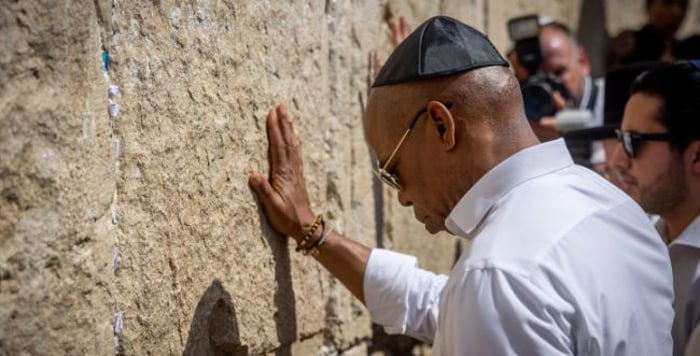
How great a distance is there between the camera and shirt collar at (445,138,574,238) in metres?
1.71

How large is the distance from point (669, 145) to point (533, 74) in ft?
4.56

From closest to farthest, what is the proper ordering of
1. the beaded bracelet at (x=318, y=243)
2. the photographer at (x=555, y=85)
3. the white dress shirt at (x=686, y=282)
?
the white dress shirt at (x=686, y=282)
the beaded bracelet at (x=318, y=243)
the photographer at (x=555, y=85)

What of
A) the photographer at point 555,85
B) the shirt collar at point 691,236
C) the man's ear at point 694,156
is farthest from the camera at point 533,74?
the shirt collar at point 691,236

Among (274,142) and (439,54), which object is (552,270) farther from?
(274,142)

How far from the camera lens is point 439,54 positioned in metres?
1.80

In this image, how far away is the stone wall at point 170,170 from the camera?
1427mm

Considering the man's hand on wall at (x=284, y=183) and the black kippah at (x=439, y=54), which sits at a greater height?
the black kippah at (x=439, y=54)

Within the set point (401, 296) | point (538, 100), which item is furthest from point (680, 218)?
point (538, 100)

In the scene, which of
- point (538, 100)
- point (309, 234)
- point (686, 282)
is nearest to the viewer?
point (686, 282)

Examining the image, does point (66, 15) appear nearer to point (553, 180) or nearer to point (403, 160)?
point (403, 160)

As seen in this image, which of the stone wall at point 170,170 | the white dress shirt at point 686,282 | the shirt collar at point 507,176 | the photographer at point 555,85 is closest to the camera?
the stone wall at point 170,170

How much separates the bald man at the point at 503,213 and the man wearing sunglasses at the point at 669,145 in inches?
25.8

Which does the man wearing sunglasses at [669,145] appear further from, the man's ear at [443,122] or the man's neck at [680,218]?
the man's ear at [443,122]

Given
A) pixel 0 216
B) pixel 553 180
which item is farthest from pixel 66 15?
pixel 553 180
